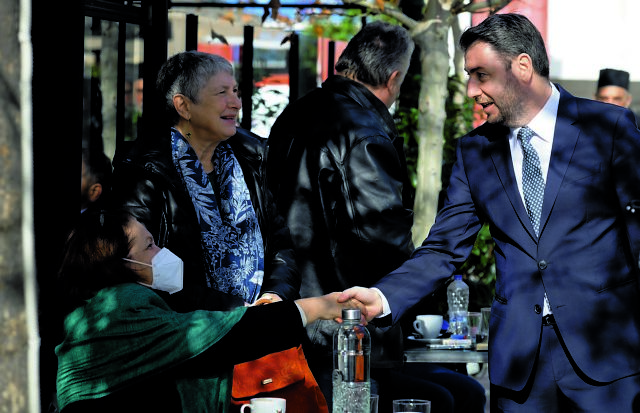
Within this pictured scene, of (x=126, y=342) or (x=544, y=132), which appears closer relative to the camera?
(x=126, y=342)

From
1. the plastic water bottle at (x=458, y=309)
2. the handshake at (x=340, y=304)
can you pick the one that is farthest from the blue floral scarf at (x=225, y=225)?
the plastic water bottle at (x=458, y=309)

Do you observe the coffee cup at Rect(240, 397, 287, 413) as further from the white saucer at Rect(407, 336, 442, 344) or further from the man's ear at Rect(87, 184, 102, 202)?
the man's ear at Rect(87, 184, 102, 202)

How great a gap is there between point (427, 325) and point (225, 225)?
164 centimetres

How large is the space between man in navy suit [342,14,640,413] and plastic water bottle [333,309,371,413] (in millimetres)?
133

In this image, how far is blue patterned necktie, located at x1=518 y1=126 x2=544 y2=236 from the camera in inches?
163

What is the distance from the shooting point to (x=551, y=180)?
4.07m

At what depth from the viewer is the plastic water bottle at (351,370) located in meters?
3.79

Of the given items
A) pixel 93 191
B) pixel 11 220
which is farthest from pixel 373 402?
pixel 93 191

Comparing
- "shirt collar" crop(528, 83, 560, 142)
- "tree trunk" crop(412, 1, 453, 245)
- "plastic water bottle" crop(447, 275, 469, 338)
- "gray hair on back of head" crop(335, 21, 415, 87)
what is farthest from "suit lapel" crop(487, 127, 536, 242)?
"tree trunk" crop(412, 1, 453, 245)

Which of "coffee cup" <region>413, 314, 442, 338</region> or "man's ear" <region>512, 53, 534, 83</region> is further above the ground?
"man's ear" <region>512, 53, 534, 83</region>

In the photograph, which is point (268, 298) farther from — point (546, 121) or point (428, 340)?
point (428, 340)

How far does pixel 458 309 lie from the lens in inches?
260

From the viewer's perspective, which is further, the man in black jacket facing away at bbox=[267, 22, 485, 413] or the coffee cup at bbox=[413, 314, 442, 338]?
the coffee cup at bbox=[413, 314, 442, 338]

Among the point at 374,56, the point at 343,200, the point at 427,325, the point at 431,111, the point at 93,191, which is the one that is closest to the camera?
the point at 343,200
